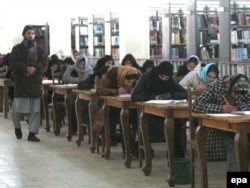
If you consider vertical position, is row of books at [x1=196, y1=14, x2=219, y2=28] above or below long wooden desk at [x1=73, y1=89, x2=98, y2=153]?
above

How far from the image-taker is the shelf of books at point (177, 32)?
14.6m

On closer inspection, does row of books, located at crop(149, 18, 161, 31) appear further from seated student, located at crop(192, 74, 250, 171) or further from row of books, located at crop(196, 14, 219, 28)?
seated student, located at crop(192, 74, 250, 171)

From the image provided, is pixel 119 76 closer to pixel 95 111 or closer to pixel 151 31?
pixel 95 111

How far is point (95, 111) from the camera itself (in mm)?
7660

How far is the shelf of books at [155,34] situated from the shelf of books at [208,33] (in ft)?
7.25

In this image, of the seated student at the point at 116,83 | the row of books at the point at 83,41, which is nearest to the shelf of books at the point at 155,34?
the row of books at the point at 83,41

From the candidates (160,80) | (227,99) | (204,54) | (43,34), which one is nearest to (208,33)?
(204,54)

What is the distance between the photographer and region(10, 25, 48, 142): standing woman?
8391mm

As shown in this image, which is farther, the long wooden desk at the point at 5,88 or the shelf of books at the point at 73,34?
the shelf of books at the point at 73,34

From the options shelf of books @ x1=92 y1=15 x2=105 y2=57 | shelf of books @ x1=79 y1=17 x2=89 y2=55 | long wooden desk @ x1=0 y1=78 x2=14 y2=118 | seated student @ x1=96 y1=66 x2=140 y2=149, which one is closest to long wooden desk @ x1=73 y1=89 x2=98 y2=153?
seated student @ x1=96 y1=66 x2=140 y2=149

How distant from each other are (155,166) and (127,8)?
25.7 ft

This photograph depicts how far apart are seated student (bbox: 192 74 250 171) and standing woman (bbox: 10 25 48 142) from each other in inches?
144

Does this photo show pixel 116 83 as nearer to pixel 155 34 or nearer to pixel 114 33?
pixel 155 34

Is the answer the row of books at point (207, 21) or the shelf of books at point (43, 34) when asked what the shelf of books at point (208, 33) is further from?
the shelf of books at point (43, 34)
